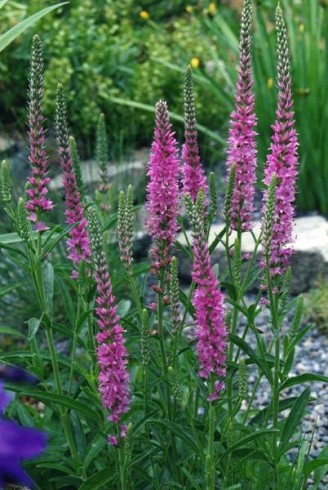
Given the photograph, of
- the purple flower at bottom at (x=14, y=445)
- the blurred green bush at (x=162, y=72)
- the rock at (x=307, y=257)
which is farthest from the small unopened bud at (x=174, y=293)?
the blurred green bush at (x=162, y=72)

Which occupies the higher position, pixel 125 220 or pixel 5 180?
pixel 5 180

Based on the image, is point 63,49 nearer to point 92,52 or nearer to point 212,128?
point 92,52

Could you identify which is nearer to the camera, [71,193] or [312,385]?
[71,193]

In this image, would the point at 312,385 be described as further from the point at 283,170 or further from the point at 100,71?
the point at 100,71

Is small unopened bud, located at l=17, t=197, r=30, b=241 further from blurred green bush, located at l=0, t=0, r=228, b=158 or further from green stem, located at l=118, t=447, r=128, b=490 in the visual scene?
blurred green bush, located at l=0, t=0, r=228, b=158

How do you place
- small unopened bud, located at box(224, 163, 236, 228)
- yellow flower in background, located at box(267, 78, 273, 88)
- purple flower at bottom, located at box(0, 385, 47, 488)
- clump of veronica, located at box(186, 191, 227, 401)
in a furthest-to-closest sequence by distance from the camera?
yellow flower in background, located at box(267, 78, 273, 88) → small unopened bud, located at box(224, 163, 236, 228) → clump of veronica, located at box(186, 191, 227, 401) → purple flower at bottom, located at box(0, 385, 47, 488)

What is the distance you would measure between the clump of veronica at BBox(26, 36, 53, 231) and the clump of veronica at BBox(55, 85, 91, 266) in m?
0.05

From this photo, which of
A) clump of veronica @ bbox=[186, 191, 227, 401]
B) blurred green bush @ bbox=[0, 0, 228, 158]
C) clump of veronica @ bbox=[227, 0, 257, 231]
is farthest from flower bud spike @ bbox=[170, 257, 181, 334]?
blurred green bush @ bbox=[0, 0, 228, 158]

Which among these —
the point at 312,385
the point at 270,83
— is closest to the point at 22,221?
the point at 312,385

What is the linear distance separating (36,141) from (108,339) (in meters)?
0.54

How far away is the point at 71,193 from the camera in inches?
87.0

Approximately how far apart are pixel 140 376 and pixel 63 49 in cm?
372

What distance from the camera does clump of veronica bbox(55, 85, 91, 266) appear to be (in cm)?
215

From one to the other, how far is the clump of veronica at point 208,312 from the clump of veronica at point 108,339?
0.58 ft
